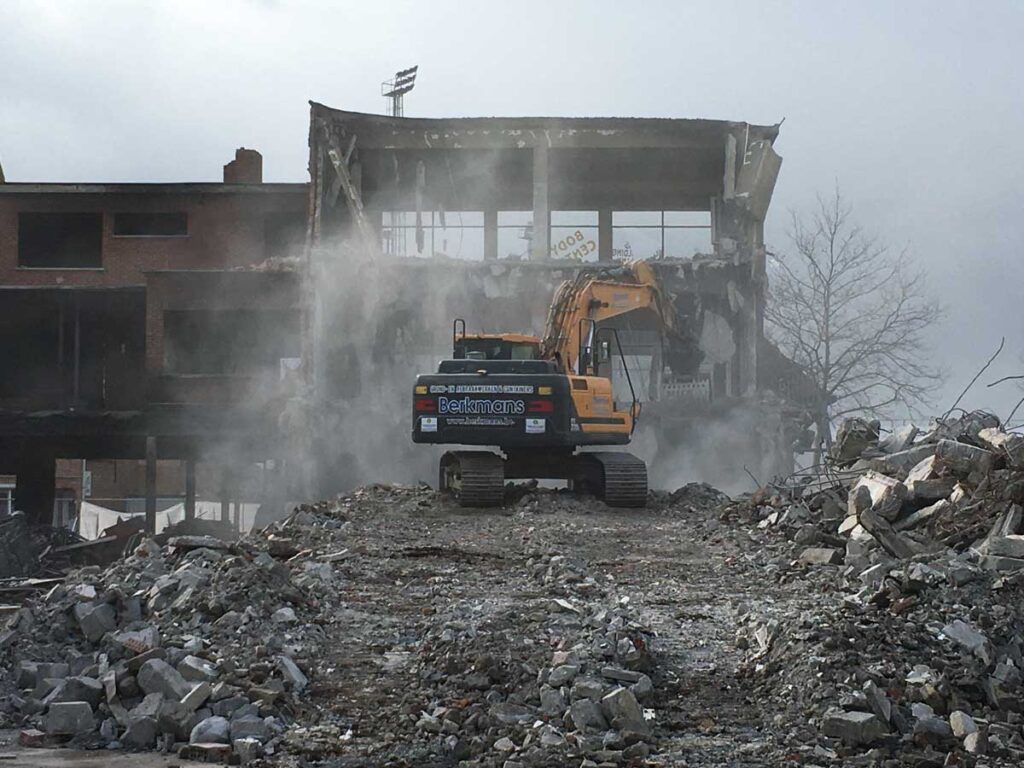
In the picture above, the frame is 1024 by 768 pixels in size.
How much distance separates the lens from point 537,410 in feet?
59.7

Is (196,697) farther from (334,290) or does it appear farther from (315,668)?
(334,290)

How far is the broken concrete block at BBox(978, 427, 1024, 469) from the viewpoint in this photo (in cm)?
1234

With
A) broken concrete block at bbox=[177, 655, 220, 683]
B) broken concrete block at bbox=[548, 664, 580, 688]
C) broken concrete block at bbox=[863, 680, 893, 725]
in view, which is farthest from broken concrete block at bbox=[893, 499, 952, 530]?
broken concrete block at bbox=[177, 655, 220, 683]

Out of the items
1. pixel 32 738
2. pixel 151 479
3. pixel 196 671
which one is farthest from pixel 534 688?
pixel 151 479

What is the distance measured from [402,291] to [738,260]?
8.53 meters

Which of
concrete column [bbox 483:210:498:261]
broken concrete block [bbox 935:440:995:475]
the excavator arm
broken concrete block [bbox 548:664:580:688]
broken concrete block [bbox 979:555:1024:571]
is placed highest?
concrete column [bbox 483:210:498:261]

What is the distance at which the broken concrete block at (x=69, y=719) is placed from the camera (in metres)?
8.09

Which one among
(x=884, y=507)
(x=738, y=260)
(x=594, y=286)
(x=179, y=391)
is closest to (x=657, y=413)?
(x=738, y=260)

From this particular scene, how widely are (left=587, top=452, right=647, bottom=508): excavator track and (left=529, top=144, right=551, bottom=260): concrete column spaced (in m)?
14.7

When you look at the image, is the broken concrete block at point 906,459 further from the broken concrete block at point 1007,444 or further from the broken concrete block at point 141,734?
the broken concrete block at point 141,734

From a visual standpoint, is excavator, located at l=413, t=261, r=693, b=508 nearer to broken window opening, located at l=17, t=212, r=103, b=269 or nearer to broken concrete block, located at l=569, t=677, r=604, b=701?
broken concrete block, located at l=569, t=677, r=604, b=701

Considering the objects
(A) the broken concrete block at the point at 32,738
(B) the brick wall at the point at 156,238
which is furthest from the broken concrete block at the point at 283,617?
(B) the brick wall at the point at 156,238

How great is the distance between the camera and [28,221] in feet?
130

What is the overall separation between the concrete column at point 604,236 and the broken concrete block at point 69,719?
2773 cm
